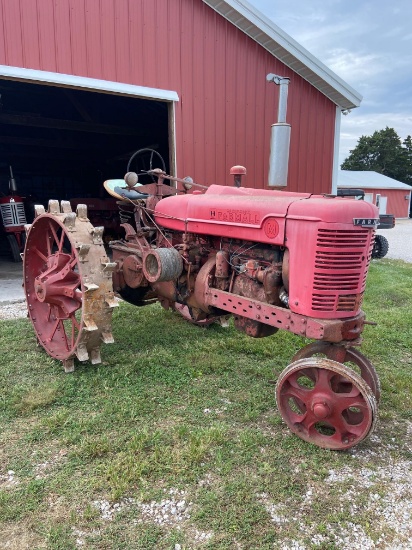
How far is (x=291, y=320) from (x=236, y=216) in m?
0.73

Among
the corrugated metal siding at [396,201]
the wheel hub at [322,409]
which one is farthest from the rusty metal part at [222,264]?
the corrugated metal siding at [396,201]

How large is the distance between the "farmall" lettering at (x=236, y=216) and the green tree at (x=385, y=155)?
43483mm

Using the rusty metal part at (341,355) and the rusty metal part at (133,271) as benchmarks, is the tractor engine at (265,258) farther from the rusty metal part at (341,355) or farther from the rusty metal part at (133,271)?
the rusty metal part at (341,355)

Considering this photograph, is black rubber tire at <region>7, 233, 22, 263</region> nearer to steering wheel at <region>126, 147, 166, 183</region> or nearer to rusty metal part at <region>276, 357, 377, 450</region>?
steering wheel at <region>126, 147, 166, 183</region>

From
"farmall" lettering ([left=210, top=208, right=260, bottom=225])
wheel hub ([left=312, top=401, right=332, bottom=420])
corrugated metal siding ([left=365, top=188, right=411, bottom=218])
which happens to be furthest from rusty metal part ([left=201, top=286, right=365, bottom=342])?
corrugated metal siding ([left=365, top=188, right=411, bottom=218])

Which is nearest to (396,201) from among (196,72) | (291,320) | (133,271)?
(196,72)

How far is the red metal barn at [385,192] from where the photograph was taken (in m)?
30.1

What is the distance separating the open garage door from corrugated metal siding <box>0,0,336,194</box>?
1.62ft

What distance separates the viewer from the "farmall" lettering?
8.23 feet

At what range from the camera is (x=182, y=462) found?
216 cm

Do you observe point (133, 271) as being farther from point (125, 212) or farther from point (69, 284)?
point (125, 212)

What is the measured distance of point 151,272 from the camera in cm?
314

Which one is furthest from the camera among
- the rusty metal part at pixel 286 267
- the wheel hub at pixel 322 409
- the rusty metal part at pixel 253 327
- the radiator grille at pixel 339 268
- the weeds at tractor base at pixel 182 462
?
the rusty metal part at pixel 253 327

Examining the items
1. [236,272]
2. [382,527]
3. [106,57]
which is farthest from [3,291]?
[382,527]
